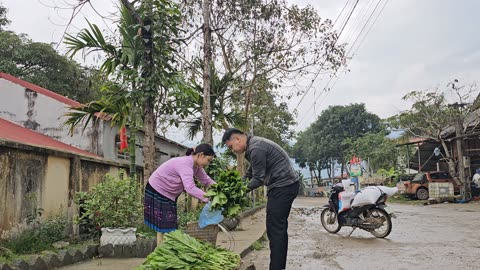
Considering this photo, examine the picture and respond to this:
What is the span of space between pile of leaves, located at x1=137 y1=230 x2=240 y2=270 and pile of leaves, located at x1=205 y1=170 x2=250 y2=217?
1.38 ft

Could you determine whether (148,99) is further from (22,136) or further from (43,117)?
(43,117)

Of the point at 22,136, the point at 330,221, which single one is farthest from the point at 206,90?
the point at 22,136

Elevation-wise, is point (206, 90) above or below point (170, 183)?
above

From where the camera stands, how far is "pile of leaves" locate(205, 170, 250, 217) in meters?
4.55

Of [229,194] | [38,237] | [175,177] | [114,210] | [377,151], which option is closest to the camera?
[229,194]

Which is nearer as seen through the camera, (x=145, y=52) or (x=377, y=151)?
(x=145, y=52)

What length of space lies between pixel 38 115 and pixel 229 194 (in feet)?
38.8

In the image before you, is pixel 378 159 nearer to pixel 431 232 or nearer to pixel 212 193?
pixel 431 232

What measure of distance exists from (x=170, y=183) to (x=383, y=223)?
565 cm

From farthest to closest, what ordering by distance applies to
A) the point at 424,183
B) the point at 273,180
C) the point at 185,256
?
1. the point at 424,183
2. the point at 273,180
3. the point at 185,256

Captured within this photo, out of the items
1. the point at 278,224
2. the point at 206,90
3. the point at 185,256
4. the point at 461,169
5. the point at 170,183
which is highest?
the point at 206,90

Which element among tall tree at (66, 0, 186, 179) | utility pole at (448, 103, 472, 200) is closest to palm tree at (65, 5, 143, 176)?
tall tree at (66, 0, 186, 179)

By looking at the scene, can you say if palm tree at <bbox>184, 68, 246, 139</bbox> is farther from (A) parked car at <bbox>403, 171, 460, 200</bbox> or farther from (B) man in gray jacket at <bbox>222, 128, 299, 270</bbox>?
(A) parked car at <bbox>403, 171, 460, 200</bbox>

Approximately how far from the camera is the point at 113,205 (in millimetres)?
6625
